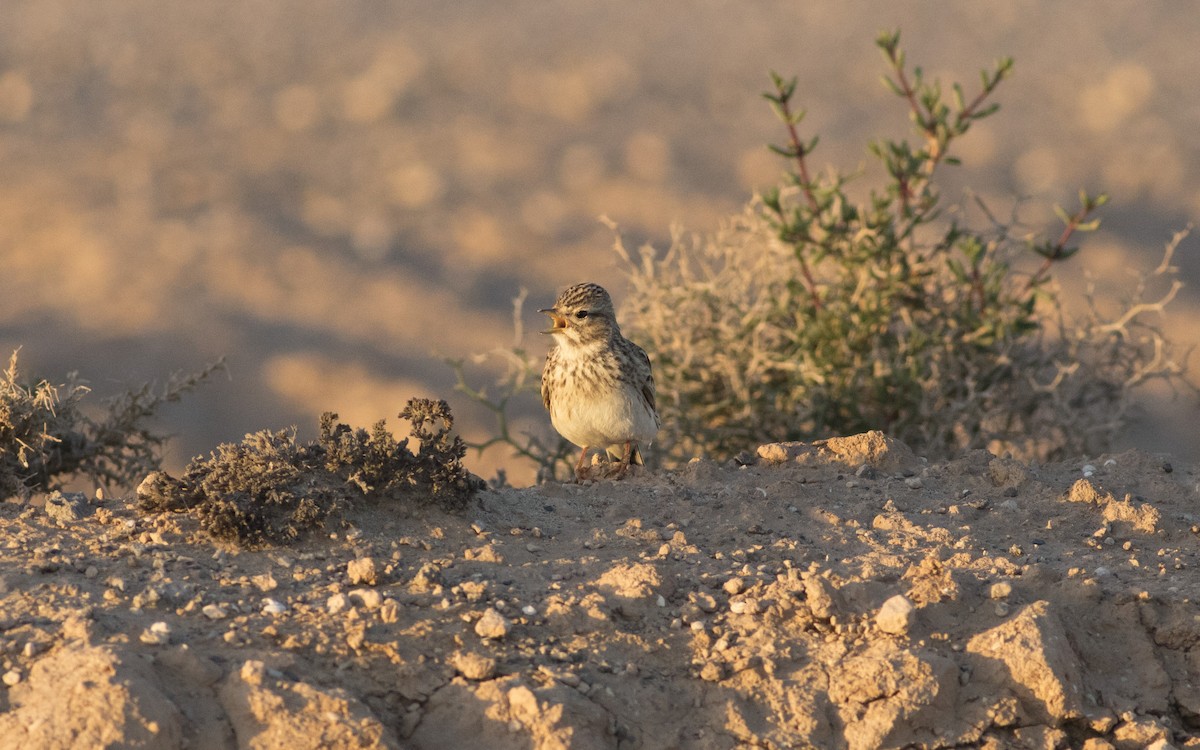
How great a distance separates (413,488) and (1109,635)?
2.17 m

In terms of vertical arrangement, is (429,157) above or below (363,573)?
above

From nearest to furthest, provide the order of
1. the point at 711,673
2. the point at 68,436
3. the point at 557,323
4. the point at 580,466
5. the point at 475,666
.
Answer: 1. the point at 475,666
2. the point at 711,673
3. the point at 68,436
4. the point at 580,466
5. the point at 557,323

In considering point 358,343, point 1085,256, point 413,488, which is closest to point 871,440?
point 413,488

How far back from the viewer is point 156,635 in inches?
154

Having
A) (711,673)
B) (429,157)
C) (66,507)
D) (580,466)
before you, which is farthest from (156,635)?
(429,157)

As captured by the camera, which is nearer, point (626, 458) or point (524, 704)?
point (524, 704)

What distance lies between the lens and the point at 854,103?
17594 mm

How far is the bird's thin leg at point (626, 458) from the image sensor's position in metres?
6.33

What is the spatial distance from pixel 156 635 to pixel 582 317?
123 inches

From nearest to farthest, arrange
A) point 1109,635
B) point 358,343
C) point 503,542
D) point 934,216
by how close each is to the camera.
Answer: point 1109,635 → point 503,542 → point 934,216 → point 358,343

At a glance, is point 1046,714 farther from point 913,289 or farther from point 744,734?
point 913,289

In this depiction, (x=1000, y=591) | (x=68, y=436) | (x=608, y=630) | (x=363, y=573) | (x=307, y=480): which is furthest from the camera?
(x=68, y=436)

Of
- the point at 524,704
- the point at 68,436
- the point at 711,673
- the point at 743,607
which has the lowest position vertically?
the point at 524,704

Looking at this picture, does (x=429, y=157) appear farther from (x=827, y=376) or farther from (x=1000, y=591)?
(x=1000, y=591)
